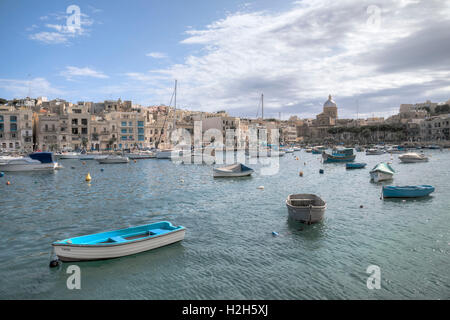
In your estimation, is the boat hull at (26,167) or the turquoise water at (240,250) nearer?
the turquoise water at (240,250)

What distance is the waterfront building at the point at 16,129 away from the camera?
74312 millimetres

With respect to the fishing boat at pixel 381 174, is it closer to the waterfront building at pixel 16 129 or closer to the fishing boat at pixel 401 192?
the fishing boat at pixel 401 192

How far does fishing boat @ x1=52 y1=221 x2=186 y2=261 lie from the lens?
10.8 m

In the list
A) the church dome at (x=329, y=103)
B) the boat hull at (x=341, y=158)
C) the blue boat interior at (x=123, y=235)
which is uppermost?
the church dome at (x=329, y=103)

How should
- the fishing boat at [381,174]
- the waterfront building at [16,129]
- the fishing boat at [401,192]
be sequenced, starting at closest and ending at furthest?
the fishing boat at [401,192] < the fishing boat at [381,174] < the waterfront building at [16,129]

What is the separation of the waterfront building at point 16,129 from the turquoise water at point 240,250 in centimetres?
6218

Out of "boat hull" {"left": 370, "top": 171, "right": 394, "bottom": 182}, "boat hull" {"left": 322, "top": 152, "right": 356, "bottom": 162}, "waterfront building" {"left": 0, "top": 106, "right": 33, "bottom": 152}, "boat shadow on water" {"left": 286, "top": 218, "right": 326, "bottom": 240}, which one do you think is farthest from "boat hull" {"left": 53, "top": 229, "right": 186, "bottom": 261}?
"waterfront building" {"left": 0, "top": 106, "right": 33, "bottom": 152}

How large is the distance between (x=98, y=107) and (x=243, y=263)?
10401cm

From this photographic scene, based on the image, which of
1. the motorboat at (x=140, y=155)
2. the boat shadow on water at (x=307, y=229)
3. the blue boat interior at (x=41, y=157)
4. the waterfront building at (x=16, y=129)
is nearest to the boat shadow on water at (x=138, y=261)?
the boat shadow on water at (x=307, y=229)

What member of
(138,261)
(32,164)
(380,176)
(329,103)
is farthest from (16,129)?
(329,103)
